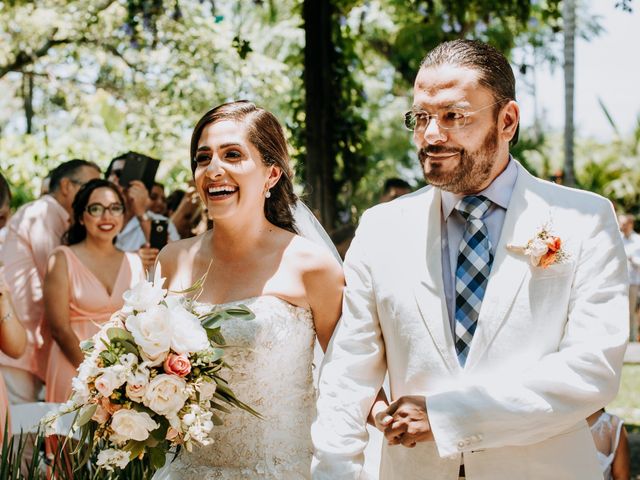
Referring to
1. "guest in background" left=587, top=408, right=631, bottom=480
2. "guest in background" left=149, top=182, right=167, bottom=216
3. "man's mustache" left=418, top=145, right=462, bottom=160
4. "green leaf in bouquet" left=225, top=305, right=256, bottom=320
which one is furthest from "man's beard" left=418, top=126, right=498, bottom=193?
"guest in background" left=149, top=182, right=167, bottom=216

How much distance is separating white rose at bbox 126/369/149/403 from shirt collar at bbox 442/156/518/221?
1.16 metres

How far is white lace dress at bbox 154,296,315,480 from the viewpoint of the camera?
374 cm

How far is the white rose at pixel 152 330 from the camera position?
3.19 m

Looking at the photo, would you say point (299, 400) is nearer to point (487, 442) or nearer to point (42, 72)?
point (487, 442)

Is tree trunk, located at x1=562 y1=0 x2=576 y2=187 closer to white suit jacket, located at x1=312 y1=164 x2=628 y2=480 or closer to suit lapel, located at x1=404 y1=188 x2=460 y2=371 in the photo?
suit lapel, located at x1=404 y1=188 x2=460 y2=371

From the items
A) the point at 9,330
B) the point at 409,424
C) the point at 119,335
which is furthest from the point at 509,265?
the point at 9,330

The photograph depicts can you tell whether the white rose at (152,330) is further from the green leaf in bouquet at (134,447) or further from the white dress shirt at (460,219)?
the white dress shirt at (460,219)

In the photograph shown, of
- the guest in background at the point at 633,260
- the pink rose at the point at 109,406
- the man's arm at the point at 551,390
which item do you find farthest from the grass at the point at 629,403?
the pink rose at the point at 109,406

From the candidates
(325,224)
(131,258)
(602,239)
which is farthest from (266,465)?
(325,224)

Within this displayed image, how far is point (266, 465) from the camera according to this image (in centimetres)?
378

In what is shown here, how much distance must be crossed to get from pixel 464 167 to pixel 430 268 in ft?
1.14

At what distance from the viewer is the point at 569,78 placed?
45.2 ft

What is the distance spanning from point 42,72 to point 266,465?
18.9 metres

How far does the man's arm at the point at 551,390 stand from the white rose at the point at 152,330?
36.3 inches
